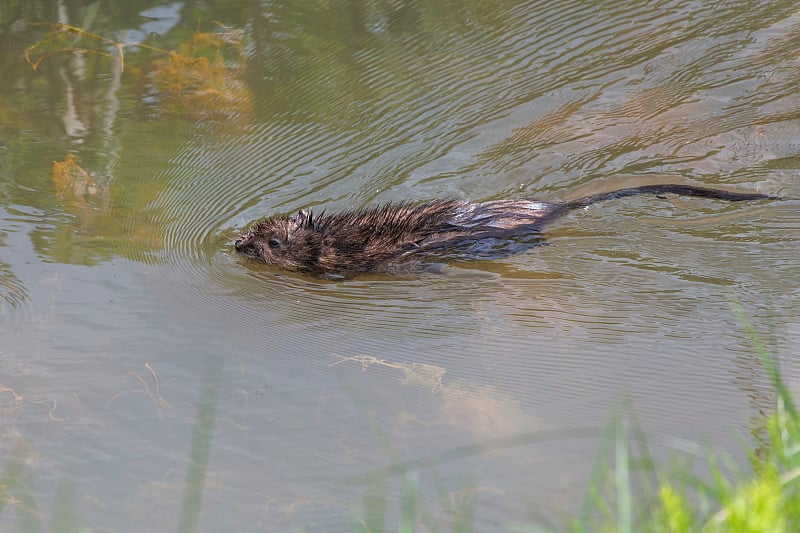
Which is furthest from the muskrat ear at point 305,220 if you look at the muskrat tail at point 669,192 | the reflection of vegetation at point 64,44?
the reflection of vegetation at point 64,44

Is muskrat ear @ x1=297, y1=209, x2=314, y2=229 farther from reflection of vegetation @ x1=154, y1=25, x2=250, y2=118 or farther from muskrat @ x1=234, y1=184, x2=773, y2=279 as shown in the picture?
reflection of vegetation @ x1=154, y1=25, x2=250, y2=118

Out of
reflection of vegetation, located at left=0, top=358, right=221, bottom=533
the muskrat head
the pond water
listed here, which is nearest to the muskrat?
the muskrat head

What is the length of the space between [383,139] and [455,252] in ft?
5.57

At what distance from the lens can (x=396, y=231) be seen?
5.90m

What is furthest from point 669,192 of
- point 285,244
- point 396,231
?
point 285,244

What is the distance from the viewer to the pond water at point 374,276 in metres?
3.72

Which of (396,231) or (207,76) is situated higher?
(207,76)

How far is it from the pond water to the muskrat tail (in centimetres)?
13

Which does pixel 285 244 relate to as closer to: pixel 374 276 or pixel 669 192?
pixel 374 276

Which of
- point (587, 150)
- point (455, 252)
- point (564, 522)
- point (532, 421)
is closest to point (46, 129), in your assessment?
point (455, 252)

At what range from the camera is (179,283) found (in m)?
5.61

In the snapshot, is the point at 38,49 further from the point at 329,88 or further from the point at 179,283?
the point at 179,283

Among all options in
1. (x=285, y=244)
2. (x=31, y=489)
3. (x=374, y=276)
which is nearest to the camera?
(x=31, y=489)

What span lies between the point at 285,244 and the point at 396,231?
76 cm
